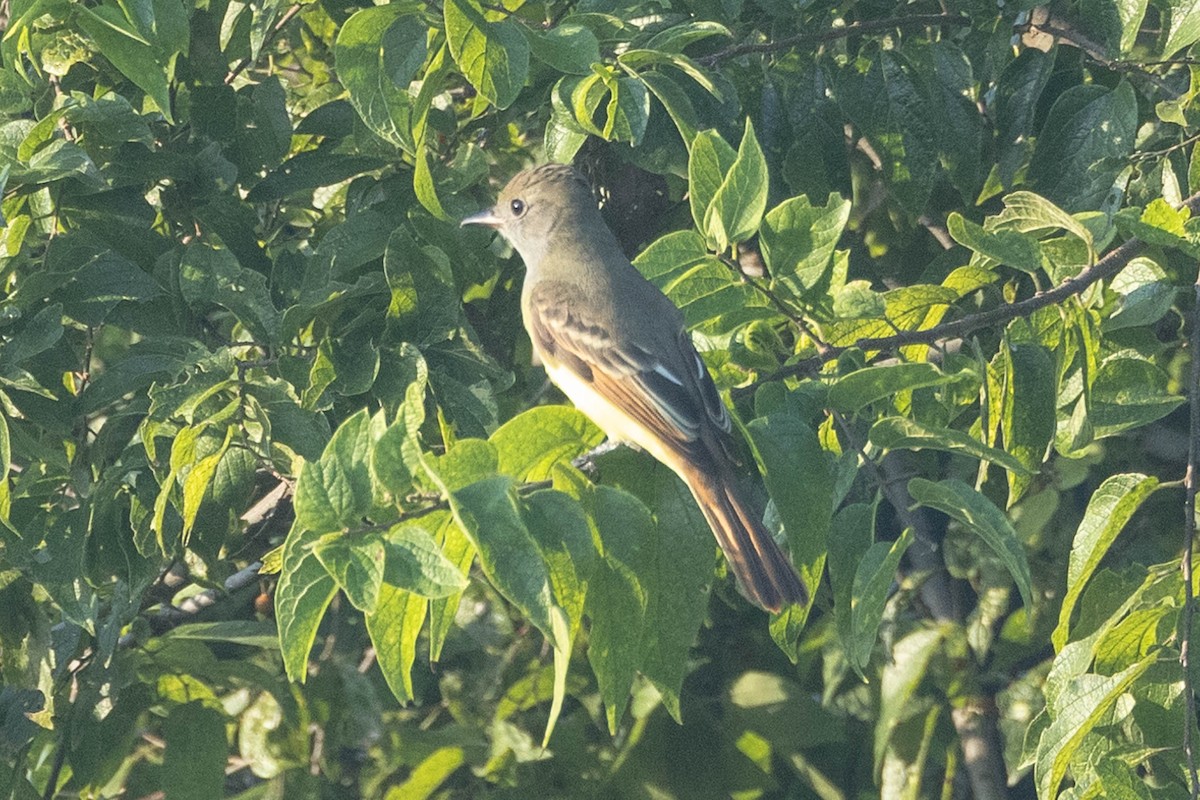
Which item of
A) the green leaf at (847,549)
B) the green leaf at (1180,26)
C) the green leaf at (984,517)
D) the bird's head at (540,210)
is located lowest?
the bird's head at (540,210)

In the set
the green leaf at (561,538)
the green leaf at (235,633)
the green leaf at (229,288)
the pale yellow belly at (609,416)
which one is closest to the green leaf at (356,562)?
the green leaf at (561,538)

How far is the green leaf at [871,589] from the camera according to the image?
2.14 metres

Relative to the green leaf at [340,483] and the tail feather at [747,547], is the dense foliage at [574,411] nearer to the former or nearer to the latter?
the green leaf at [340,483]

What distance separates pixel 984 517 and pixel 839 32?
162 cm

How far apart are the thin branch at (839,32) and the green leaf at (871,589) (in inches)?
58.6

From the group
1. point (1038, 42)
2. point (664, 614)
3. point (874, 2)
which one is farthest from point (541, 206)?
point (664, 614)

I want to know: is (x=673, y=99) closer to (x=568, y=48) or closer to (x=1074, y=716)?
(x=568, y=48)

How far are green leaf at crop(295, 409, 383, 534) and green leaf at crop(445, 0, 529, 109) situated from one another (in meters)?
0.89

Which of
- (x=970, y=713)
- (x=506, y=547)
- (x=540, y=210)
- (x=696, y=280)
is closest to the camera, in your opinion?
(x=506, y=547)

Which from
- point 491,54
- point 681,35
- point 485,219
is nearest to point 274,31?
point 485,219

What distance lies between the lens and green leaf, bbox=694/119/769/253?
2430 millimetres

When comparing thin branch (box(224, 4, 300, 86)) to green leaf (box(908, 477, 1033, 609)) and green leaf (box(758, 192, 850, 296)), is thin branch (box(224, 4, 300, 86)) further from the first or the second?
green leaf (box(908, 477, 1033, 609))

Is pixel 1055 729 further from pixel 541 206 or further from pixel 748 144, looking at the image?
pixel 541 206

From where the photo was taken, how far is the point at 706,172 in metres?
2.55
